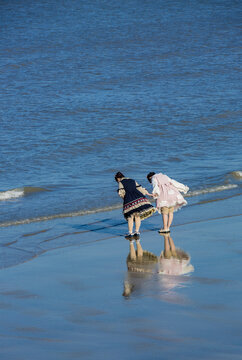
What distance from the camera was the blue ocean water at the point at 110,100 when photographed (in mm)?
22250

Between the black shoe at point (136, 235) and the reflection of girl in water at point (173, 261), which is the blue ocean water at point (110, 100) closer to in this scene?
the black shoe at point (136, 235)

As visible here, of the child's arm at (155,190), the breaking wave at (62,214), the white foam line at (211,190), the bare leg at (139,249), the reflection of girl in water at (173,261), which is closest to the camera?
the reflection of girl in water at (173,261)

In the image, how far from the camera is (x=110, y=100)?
4119cm

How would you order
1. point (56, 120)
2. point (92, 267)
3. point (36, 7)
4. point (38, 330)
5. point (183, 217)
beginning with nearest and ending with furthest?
point (38, 330) < point (92, 267) < point (183, 217) < point (56, 120) < point (36, 7)

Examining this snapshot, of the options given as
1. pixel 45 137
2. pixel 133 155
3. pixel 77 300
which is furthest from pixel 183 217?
pixel 45 137

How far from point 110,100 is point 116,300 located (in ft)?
110

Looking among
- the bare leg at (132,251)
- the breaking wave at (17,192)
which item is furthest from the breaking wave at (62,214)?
the bare leg at (132,251)

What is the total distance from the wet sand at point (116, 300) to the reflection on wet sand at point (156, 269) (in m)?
0.03

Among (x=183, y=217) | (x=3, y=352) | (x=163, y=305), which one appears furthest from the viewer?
(x=183, y=217)

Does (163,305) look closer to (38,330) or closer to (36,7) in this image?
(38,330)

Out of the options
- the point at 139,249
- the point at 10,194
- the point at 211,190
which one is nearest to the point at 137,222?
the point at 139,249

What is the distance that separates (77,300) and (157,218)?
686 centimetres

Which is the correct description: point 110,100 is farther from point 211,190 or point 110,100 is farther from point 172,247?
point 172,247

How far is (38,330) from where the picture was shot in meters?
7.30
